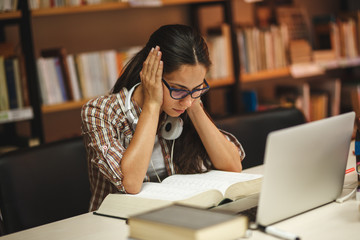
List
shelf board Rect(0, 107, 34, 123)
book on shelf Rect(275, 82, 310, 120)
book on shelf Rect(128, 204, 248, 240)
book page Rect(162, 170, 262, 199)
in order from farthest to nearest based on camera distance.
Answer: book on shelf Rect(275, 82, 310, 120) → shelf board Rect(0, 107, 34, 123) → book page Rect(162, 170, 262, 199) → book on shelf Rect(128, 204, 248, 240)

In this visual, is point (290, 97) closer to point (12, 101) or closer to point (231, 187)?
point (12, 101)

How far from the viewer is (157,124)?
1.60 m

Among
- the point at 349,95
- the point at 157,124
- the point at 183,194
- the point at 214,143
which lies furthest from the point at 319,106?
the point at 183,194

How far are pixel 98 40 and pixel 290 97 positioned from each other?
122 cm

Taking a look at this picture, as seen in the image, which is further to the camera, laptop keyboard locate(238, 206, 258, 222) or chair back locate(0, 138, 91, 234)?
chair back locate(0, 138, 91, 234)

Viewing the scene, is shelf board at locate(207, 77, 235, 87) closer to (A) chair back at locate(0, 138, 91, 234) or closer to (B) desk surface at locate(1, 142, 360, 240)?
(A) chair back at locate(0, 138, 91, 234)

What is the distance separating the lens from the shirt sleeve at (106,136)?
1.48 meters

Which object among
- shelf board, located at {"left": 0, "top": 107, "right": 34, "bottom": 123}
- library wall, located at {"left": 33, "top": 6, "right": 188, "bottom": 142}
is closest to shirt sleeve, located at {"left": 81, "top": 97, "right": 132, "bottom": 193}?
shelf board, located at {"left": 0, "top": 107, "right": 34, "bottom": 123}

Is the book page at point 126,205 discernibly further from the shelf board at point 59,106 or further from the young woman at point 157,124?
the shelf board at point 59,106

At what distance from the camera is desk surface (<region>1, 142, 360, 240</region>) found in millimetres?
1103

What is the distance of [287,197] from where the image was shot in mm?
1137

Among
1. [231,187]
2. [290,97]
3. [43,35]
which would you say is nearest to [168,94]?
[231,187]

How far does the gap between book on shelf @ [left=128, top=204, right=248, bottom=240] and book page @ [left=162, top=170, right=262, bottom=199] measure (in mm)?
294

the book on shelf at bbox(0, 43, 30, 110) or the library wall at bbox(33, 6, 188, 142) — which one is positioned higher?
the library wall at bbox(33, 6, 188, 142)
